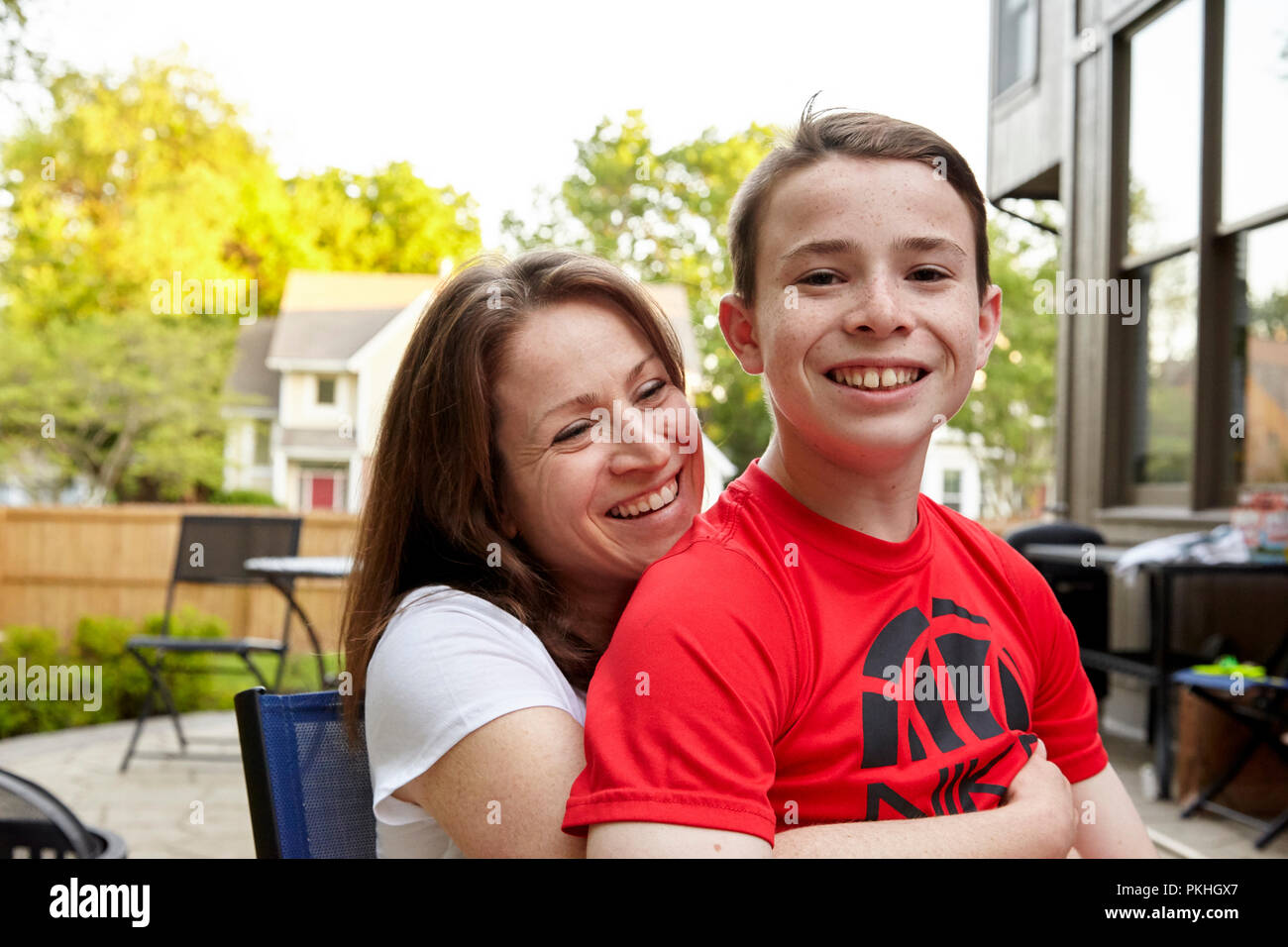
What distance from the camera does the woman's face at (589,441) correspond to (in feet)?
4.30

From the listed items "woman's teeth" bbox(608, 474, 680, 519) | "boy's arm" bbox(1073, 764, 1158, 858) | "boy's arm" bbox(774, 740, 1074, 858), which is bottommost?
A: "boy's arm" bbox(1073, 764, 1158, 858)

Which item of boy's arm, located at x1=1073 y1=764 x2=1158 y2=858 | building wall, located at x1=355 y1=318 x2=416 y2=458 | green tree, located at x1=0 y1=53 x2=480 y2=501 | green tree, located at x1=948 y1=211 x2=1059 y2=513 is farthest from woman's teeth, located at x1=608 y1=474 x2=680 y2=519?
building wall, located at x1=355 y1=318 x2=416 y2=458

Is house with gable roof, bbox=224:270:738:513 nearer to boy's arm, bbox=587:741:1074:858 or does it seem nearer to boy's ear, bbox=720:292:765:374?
boy's ear, bbox=720:292:765:374

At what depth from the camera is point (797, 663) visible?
1063mm

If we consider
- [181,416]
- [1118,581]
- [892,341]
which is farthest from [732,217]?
[181,416]

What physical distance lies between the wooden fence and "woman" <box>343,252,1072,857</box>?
9534 mm

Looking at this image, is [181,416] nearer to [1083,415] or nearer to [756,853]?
[1083,415]

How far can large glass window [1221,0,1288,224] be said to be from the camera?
510 cm

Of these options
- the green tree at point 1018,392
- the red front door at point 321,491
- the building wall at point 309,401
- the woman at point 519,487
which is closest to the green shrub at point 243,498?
the building wall at point 309,401

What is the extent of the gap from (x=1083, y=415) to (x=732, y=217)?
6040 millimetres

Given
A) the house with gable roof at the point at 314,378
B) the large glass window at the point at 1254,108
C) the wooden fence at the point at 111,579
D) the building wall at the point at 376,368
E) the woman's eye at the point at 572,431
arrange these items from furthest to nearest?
the house with gable roof at the point at 314,378 → the building wall at the point at 376,368 → the wooden fence at the point at 111,579 → the large glass window at the point at 1254,108 → the woman's eye at the point at 572,431

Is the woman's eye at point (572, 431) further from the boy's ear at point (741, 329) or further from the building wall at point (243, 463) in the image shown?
the building wall at point (243, 463)

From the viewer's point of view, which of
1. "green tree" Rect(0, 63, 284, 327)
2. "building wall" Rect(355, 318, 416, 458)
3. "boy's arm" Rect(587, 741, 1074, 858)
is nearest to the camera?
"boy's arm" Rect(587, 741, 1074, 858)

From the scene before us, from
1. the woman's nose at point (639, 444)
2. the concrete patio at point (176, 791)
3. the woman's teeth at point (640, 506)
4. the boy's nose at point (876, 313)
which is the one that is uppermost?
the boy's nose at point (876, 313)
